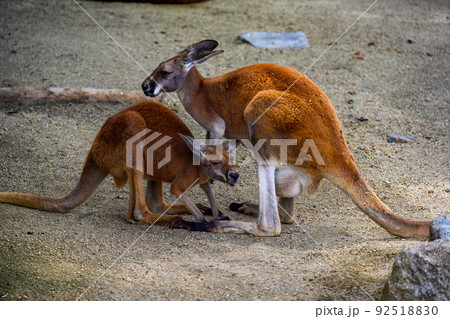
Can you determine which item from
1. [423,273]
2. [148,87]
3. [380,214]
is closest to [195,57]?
[148,87]

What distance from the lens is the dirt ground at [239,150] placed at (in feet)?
13.2

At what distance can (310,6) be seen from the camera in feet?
Result: 35.9

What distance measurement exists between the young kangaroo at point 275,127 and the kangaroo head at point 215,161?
26 cm

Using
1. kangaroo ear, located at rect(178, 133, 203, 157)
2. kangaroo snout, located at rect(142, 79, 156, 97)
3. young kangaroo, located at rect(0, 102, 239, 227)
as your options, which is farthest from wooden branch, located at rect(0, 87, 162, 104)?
kangaroo ear, located at rect(178, 133, 203, 157)

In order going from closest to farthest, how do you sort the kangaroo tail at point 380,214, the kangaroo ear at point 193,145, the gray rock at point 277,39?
the kangaroo tail at point 380,214 < the kangaroo ear at point 193,145 < the gray rock at point 277,39

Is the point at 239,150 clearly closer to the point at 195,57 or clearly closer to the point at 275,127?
the point at 195,57

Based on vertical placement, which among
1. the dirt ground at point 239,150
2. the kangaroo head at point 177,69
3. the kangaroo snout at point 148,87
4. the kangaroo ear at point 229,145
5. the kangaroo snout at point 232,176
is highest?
the kangaroo head at point 177,69

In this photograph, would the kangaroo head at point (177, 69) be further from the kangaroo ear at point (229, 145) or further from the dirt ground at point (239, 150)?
the dirt ground at point (239, 150)

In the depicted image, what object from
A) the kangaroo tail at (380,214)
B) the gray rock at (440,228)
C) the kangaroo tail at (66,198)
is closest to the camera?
the gray rock at (440,228)

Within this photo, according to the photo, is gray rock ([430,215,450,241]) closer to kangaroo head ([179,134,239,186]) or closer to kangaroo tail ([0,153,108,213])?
kangaroo head ([179,134,239,186])

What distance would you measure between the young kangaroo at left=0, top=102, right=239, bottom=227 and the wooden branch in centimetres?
208

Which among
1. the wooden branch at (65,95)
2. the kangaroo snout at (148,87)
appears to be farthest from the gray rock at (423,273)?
the wooden branch at (65,95)

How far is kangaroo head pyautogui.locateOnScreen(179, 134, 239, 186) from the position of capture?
4.89 meters

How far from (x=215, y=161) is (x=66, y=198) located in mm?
1400
